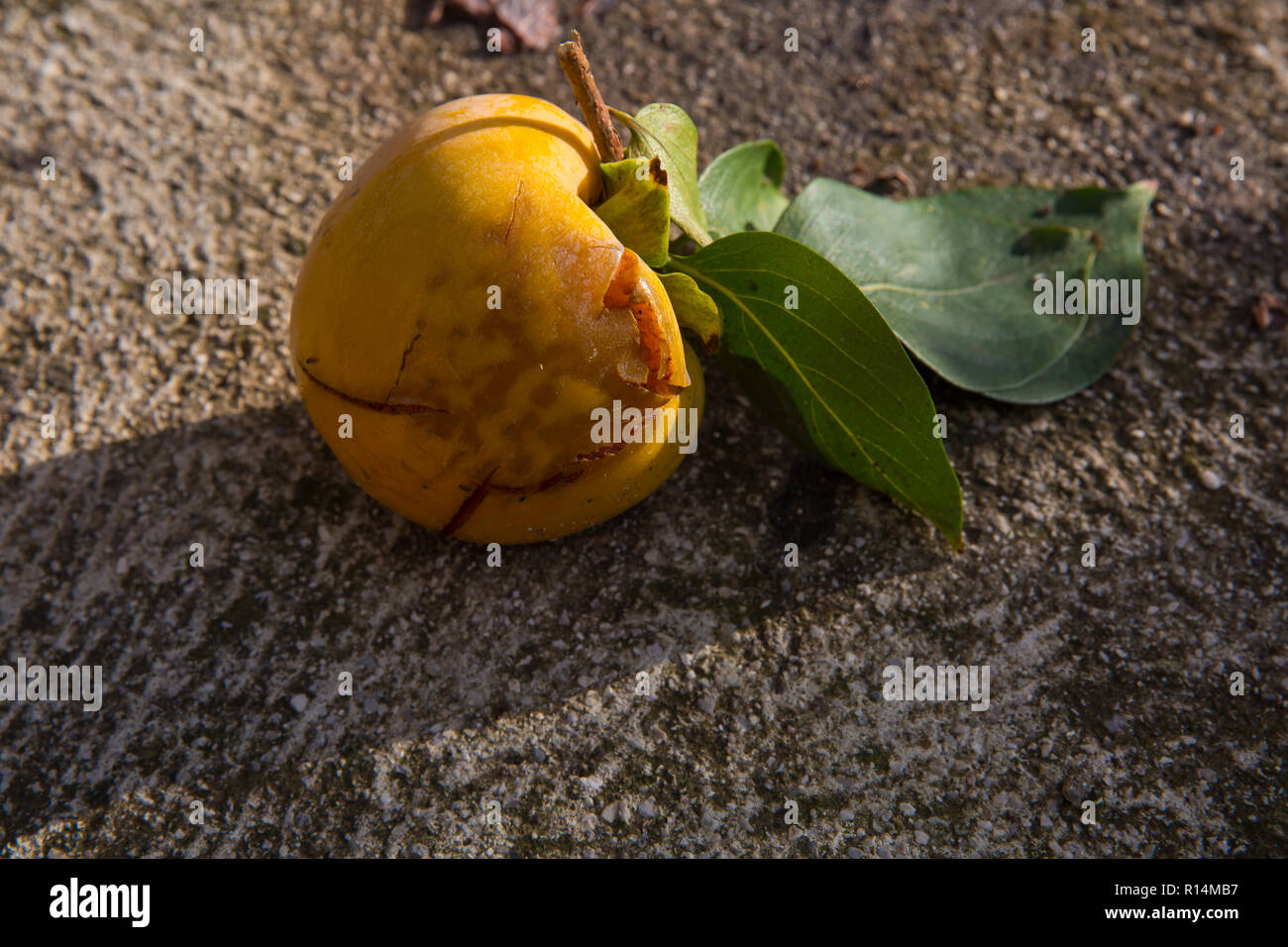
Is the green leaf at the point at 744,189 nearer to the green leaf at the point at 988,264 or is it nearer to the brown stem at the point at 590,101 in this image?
the green leaf at the point at 988,264

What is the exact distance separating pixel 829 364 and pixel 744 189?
570mm

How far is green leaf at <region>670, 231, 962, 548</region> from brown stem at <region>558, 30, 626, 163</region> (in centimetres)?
22

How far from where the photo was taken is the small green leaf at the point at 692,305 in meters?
1.70

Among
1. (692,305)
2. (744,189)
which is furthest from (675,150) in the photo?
(744,189)

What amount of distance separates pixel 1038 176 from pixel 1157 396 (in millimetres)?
661

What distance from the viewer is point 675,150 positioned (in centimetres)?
180
